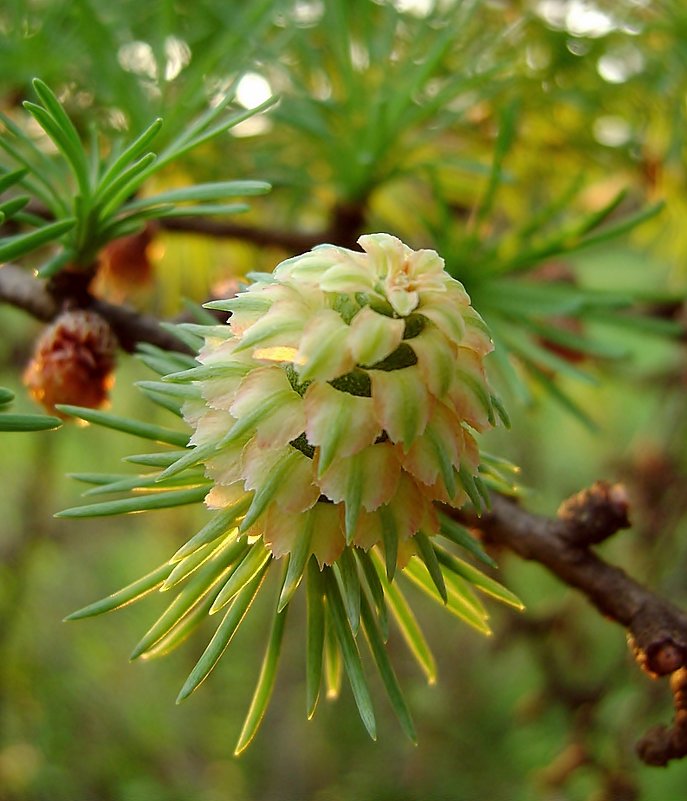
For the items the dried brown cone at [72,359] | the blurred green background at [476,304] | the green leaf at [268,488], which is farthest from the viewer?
the blurred green background at [476,304]

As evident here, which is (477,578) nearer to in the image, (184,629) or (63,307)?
(184,629)

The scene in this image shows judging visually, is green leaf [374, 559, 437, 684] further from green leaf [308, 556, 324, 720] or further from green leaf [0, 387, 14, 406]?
green leaf [0, 387, 14, 406]

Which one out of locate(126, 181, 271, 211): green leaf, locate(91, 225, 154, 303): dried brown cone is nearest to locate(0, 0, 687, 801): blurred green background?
locate(91, 225, 154, 303): dried brown cone

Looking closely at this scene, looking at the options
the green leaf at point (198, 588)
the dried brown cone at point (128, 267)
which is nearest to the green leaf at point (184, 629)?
the green leaf at point (198, 588)

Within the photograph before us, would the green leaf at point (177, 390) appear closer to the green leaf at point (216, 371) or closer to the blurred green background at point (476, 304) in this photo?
the green leaf at point (216, 371)

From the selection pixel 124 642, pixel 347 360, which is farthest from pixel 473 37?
pixel 124 642
